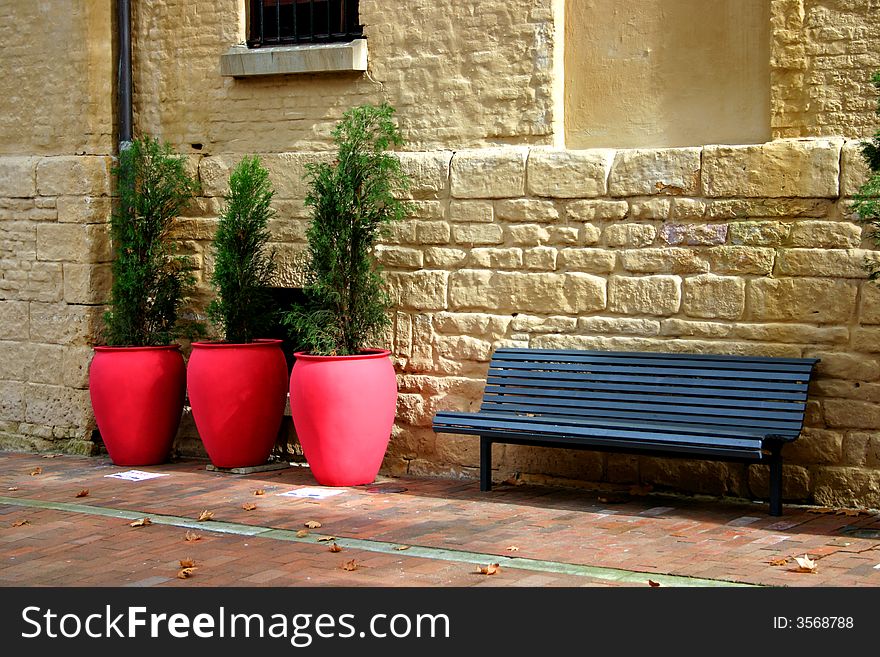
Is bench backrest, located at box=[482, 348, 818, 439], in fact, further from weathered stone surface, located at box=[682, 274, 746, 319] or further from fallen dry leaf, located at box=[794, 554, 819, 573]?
fallen dry leaf, located at box=[794, 554, 819, 573]

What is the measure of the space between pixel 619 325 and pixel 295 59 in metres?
2.76

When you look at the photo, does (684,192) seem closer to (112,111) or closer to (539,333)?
(539,333)

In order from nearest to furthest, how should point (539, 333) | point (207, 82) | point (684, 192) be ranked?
point (684, 192)
point (539, 333)
point (207, 82)

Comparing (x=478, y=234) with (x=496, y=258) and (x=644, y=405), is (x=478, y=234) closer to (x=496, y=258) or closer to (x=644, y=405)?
(x=496, y=258)

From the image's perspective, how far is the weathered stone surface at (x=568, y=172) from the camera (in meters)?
7.33

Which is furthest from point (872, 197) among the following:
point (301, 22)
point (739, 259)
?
point (301, 22)

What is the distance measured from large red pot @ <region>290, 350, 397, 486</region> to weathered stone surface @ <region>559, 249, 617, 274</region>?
120 centimetres

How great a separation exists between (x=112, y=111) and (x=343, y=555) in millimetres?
4534

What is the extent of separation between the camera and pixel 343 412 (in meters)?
7.34

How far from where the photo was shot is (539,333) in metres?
7.57

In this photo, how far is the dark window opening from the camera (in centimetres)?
838

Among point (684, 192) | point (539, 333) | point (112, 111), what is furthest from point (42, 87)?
point (684, 192)

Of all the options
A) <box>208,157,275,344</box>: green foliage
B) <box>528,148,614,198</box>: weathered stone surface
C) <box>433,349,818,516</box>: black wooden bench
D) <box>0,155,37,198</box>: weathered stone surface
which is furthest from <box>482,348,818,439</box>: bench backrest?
<box>0,155,37,198</box>: weathered stone surface

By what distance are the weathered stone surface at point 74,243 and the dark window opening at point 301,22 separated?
5.56 ft
